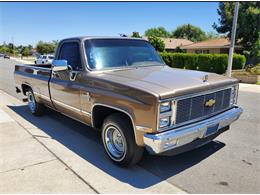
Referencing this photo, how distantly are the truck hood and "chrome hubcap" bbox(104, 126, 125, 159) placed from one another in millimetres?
824

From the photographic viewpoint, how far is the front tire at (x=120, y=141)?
3688 mm

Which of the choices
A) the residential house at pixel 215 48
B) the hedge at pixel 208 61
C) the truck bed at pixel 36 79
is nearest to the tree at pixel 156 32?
the residential house at pixel 215 48

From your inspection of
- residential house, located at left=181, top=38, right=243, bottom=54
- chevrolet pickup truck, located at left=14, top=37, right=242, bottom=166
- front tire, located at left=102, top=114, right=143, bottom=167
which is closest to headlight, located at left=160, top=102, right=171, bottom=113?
chevrolet pickup truck, located at left=14, top=37, right=242, bottom=166

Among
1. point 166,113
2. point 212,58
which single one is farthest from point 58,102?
point 212,58

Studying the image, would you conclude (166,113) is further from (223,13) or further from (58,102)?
(223,13)

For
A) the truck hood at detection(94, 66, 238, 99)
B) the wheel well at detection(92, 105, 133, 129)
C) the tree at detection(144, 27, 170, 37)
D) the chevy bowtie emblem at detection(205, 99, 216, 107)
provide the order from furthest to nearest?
the tree at detection(144, 27, 170, 37), the wheel well at detection(92, 105, 133, 129), the chevy bowtie emblem at detection(205, 99, 216, 107), the truck hood at detection(94, 66, 238, 99)

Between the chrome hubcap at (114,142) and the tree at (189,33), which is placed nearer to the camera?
the chrome hubcap at (114,142)

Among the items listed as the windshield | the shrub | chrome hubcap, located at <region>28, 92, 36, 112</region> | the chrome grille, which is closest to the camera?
the chrome grille

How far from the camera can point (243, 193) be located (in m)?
Result: 3.23

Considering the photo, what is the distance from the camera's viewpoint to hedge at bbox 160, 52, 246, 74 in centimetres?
1914

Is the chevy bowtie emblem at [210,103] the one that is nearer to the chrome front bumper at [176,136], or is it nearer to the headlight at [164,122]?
the chrome front bumper at [176,136]

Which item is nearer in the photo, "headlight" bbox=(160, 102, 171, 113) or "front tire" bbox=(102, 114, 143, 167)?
"headlight" bbox=(160, 102, 171, 113)

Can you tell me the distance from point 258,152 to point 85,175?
2974 millimetres

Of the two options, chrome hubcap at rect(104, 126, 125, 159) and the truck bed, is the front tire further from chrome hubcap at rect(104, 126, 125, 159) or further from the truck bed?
the truck bed
